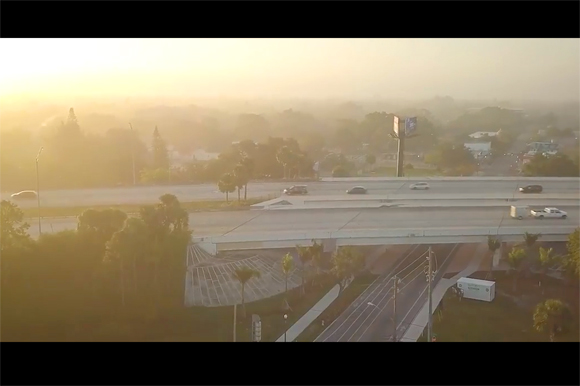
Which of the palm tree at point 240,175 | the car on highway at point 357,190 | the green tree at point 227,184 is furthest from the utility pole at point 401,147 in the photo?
the green tree at point 227,184

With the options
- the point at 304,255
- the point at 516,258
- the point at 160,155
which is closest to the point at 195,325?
the point at 304,255

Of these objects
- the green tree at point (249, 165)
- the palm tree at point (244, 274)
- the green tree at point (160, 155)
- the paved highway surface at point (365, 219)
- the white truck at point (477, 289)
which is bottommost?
the white truck at point (477, 289)

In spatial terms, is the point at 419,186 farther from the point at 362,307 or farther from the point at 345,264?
the point at 362,307

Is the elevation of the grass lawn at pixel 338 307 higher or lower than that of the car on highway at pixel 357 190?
lower

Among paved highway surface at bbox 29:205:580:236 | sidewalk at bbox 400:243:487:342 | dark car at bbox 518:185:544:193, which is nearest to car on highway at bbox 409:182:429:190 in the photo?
paved highway surface at bbox 29:205:580:236

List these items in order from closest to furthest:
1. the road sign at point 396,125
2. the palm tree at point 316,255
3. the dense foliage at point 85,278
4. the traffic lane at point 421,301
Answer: the dense foliage at point 85,278
the traffic lane at point 421,301
the palm tree at point 316,255
the road sign at point 396,125

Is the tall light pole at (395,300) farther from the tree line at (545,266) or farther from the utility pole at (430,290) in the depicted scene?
the tree line at (545,266)
